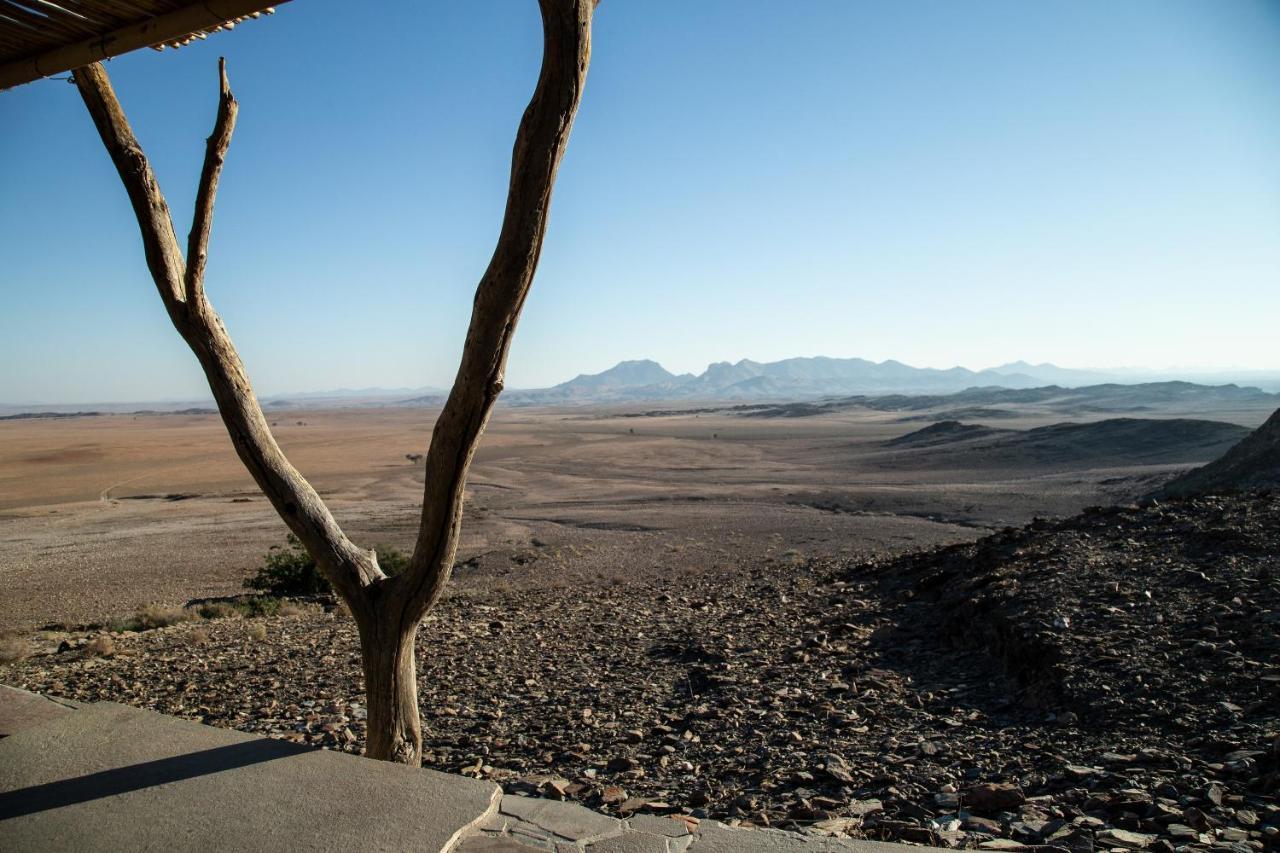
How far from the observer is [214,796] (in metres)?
2.92

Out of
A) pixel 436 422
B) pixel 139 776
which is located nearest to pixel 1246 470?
pixel 436 422

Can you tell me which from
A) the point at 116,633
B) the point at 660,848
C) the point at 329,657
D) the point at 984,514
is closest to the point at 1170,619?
the point at 660,848

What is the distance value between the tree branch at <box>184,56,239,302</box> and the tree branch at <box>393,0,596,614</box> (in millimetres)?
1329

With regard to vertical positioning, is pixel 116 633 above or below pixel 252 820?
below

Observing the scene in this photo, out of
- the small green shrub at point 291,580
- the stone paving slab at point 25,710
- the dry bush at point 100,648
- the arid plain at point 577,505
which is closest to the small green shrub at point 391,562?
the small green shrub at point 291,580

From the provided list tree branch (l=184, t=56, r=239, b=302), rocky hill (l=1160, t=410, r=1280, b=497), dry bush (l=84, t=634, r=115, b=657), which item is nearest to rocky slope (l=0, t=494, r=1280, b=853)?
dry bush (l=84, t=634, r=115, b=657)

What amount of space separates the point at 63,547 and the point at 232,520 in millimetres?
4893

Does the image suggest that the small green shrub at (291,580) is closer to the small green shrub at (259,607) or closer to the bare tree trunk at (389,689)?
the small green shrub at (259,607)

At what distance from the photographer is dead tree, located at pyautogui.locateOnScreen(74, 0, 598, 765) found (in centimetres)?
287

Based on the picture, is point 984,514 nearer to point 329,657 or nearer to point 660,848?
point 329,657

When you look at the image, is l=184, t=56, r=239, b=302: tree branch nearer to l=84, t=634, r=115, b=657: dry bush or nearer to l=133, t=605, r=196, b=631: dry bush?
l=84, t=634, r=115, b=657: dry bush

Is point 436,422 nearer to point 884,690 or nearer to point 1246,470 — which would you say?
point 884,690

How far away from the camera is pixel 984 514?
67.3 feet

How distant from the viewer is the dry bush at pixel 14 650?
7.33m
